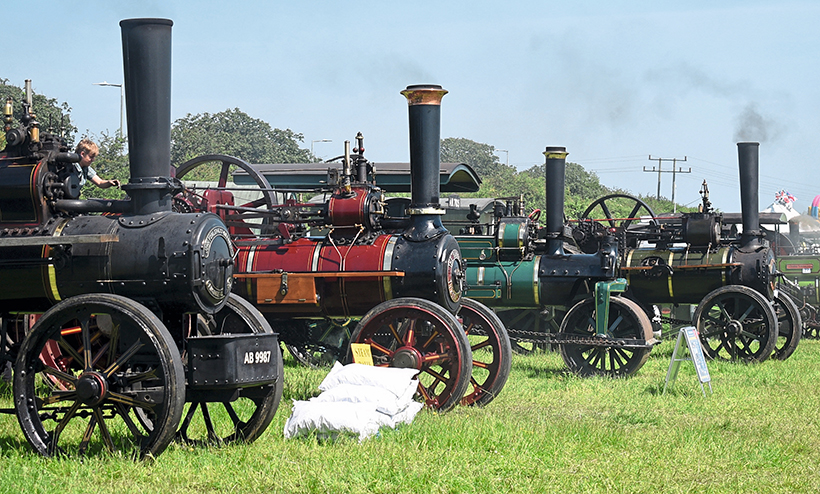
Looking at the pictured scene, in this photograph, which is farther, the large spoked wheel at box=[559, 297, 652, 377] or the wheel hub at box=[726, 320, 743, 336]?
the wheel hub at box=[726, 320, 743, 336]

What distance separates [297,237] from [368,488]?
164 inches

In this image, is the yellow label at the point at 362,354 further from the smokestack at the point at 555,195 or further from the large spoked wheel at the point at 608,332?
the smokestack at the point at 555,195

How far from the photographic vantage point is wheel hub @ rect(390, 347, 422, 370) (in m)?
6.80

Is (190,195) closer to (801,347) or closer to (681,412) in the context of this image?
(681,412)

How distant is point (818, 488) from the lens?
4.89 metres

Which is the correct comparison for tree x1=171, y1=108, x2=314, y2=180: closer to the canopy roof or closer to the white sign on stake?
the canopy roof

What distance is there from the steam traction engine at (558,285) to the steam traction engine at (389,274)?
1.92 meters

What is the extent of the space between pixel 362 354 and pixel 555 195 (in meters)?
5.24

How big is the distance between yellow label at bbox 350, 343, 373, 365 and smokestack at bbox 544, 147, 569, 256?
14.6 feet

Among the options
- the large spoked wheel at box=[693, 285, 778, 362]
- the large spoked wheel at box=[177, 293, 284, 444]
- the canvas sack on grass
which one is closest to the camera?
the large spoked wheel at box=[177, 293, 284, 444]

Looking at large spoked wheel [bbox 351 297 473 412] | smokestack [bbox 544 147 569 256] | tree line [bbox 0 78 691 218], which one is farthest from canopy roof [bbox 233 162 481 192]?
tree line [bbox 0 78 691 218]

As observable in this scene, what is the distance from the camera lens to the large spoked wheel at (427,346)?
677cm

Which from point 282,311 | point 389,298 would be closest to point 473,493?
point 389,298

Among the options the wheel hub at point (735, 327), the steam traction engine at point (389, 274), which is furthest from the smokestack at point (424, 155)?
the wheel hub at point (735, 327)
